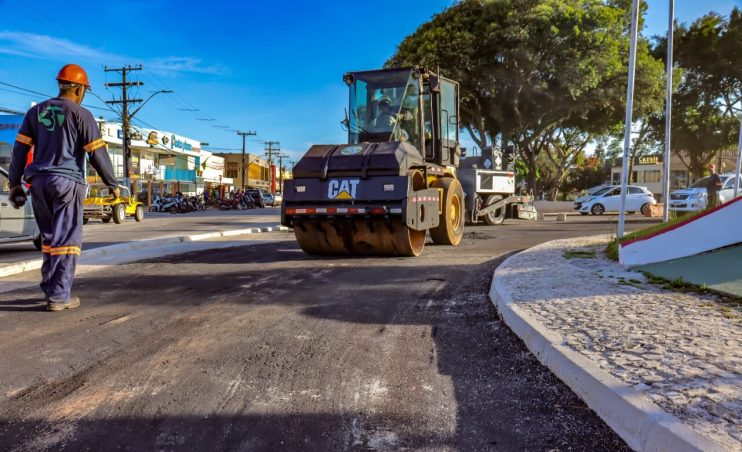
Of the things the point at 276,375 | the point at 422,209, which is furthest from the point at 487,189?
the point at 276,375

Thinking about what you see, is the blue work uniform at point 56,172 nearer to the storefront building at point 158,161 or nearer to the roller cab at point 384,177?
the roller cab at point 384,177

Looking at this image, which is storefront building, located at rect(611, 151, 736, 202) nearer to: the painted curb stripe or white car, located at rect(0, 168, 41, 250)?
the painted curb stripe

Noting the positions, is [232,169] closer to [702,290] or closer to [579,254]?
[579,254]

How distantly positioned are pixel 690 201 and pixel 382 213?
16523 millimetres

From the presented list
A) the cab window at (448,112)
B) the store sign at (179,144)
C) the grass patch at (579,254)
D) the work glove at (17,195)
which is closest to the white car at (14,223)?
the work glove at (17,195)

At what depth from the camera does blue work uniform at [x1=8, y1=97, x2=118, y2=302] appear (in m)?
4.69

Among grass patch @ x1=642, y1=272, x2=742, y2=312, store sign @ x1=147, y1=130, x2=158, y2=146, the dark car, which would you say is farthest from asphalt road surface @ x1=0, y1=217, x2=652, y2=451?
store sign @ x1=147, y1=130, x2=158, y2=146

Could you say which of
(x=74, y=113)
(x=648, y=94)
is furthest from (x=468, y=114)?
(x=74, y=113)

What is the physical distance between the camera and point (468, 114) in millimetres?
29172

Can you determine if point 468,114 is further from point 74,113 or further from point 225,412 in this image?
point 225,412

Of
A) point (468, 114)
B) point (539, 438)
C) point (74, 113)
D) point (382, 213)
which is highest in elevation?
point (468, 114)

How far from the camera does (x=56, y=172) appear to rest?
4680 mm

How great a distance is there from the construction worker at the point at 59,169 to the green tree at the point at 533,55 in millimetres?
21668

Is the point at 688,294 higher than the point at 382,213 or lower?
lower
